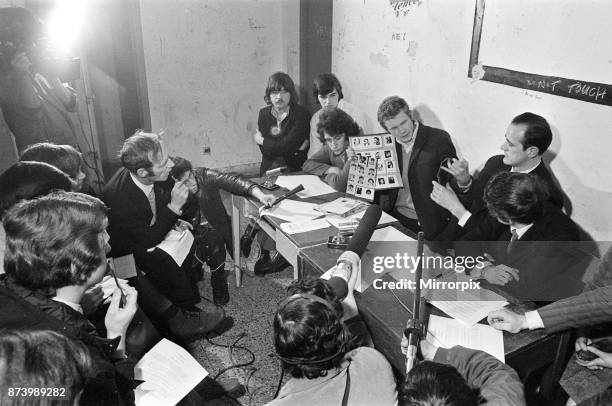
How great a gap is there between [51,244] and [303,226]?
1.40m

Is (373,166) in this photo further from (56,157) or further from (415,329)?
(56,157)

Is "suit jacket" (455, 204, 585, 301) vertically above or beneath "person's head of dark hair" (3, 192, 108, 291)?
beneath

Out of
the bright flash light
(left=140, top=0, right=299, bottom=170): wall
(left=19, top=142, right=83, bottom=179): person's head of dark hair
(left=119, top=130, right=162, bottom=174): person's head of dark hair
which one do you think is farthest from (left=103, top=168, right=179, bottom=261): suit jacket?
(left=140, top=0, right=299, bottom=170): wall

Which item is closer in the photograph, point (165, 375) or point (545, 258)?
point (165, 375)

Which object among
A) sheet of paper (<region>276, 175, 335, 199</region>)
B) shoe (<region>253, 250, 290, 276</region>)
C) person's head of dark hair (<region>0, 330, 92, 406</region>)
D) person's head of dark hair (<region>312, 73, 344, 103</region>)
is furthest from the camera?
person's head of dark hair (<region>312, 73, 344, 103</region>)

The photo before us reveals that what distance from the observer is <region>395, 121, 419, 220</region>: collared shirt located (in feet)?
9.87

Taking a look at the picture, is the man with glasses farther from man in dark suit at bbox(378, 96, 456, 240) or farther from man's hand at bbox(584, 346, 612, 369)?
man's hand at bbox(584, 346, 612, 369)

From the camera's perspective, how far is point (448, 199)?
2600 mm

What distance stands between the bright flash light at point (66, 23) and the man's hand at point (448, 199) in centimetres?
359

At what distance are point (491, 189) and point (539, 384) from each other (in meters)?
0.86

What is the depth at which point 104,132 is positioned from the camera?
4910 mm

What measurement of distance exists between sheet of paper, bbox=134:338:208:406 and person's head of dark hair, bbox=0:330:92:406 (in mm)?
614

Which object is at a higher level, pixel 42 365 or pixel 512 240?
pixel 42 365

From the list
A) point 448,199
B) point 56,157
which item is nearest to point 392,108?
point 448,199
